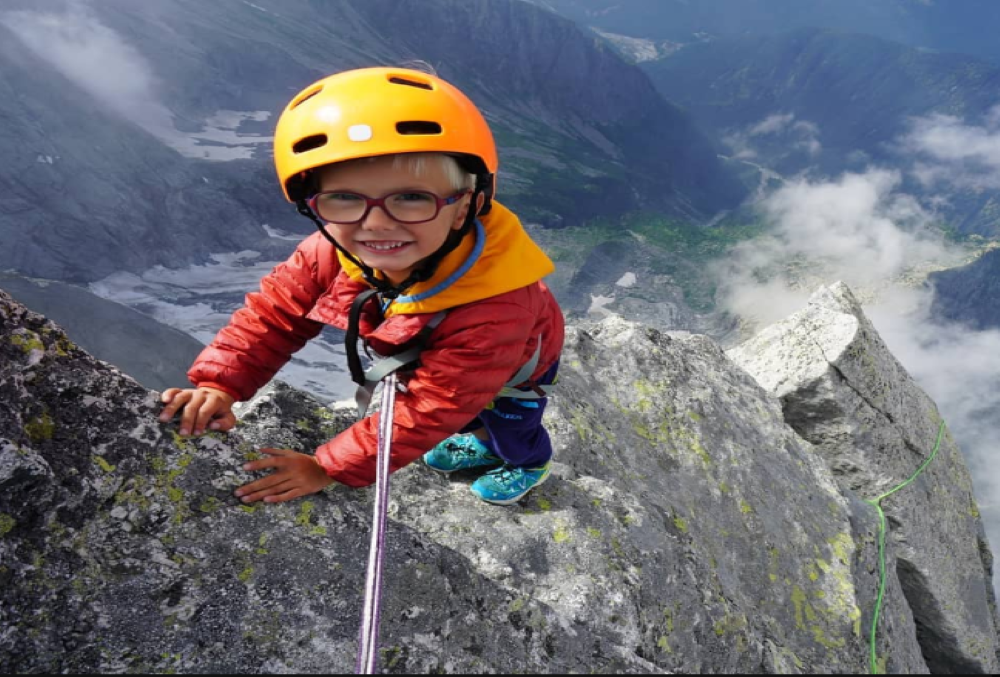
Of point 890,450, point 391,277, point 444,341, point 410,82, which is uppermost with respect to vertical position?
point 890,450

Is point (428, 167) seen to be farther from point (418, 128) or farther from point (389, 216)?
point (389, 216)

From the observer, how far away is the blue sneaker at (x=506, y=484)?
478cm

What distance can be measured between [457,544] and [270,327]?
1963 mm

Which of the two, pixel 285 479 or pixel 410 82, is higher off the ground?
pixel 410 82

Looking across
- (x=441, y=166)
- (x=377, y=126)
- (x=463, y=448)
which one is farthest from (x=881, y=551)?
(x=377, y=126)

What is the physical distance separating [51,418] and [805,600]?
630 cm

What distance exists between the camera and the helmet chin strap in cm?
362

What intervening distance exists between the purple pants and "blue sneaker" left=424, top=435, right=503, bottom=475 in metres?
0.28

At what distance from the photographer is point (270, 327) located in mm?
4348

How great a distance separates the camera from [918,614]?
9.56 metres

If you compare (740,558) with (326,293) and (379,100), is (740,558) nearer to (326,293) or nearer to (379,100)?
(326,293)

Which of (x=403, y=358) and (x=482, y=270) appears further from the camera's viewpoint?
(x=403, y=358)

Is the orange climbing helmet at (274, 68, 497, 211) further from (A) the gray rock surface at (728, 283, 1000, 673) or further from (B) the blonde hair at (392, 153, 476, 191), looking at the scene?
(A) the gray rock surface at (728, 283, 1000, 673)

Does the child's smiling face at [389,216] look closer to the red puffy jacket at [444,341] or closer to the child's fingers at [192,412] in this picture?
the red puffy jacket at [444,341]
